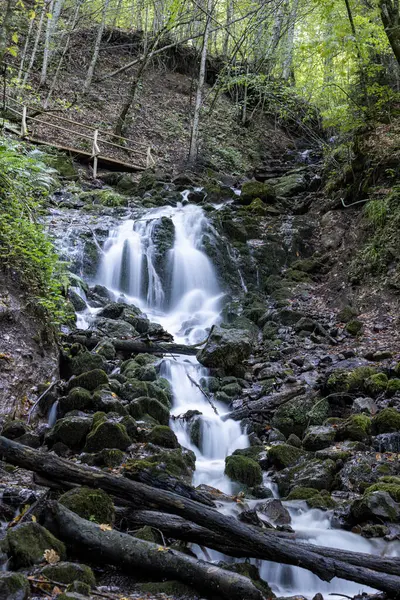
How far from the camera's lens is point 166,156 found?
2131cm

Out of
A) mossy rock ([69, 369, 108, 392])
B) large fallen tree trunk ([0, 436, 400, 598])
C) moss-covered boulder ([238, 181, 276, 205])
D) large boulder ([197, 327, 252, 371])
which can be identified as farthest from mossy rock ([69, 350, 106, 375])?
moss-covered boulder ([238, 181, 276, 205])

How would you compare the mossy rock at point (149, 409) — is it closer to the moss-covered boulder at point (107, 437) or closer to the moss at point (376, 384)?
the moss-covered boulder at point (107, 437)

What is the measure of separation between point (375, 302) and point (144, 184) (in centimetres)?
923

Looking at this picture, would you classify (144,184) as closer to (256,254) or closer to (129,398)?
(256,254)

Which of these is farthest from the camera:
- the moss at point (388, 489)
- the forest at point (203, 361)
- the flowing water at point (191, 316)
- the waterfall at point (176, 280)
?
the waterfall at point (176, 280)

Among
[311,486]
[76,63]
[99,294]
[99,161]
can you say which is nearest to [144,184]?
[99,161]

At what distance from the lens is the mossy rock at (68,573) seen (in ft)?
9.46

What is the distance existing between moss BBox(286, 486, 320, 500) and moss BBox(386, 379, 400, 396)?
2592 millimetres

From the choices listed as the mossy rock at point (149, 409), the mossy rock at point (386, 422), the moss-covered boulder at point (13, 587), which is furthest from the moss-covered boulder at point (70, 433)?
the mossy rock at point (386, 422)

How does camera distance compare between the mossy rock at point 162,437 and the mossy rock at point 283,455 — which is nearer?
the mossy rock at point 162,437

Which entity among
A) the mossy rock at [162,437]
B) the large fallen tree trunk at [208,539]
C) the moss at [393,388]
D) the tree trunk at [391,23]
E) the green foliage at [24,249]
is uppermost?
the tree trunk at [391,23]

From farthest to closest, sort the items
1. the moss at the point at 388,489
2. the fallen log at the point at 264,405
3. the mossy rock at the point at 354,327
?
the mossy rock at the point at 354,327, the fallen log at the point at 264,405, the moss at the point at 388,489

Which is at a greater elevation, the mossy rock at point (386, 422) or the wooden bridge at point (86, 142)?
the wooden bridge at point (86, 142)

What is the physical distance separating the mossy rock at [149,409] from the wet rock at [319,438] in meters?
1.87
